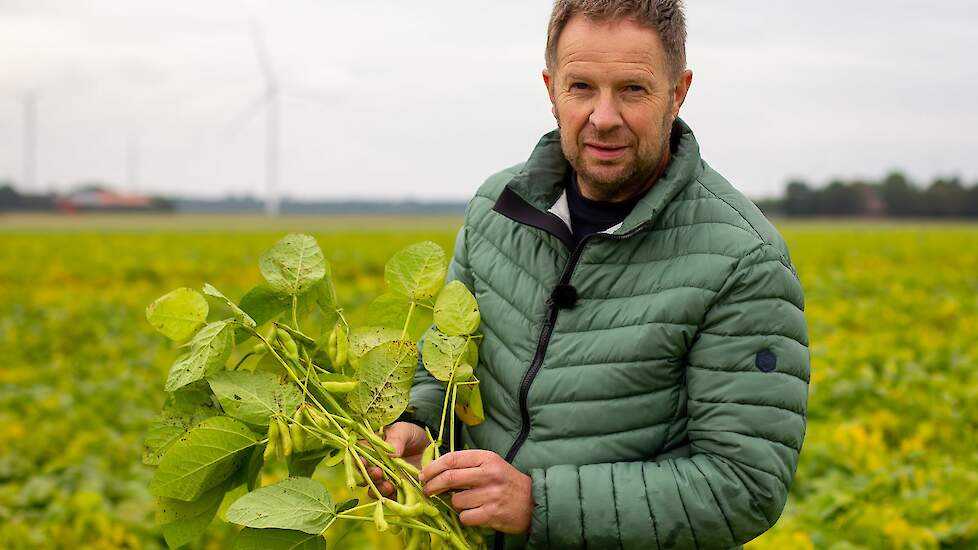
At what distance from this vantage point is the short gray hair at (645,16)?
4.95 feet

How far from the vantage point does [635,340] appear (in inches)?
61.9

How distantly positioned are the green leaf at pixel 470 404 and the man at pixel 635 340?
0.04 m

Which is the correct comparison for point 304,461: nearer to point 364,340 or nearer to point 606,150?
point 364,340

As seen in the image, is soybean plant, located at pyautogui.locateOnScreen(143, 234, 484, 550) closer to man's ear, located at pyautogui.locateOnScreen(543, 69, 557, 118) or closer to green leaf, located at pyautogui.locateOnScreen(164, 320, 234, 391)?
green leaf, located at pyautogui.locateOnScreen(164, 320, 234, 391)

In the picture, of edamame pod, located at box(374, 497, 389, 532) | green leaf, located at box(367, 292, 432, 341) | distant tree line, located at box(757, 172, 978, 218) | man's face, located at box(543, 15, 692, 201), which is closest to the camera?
edamame pod, located at box(374, 497, 389, 532)

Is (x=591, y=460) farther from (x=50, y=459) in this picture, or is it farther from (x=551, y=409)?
(x=50, y=459)

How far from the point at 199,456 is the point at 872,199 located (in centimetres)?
6482

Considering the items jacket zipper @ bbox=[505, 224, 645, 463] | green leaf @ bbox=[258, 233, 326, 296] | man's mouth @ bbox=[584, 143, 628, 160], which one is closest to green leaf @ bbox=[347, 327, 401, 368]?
green leaf @ bbox=[258, 233, 326, 296]

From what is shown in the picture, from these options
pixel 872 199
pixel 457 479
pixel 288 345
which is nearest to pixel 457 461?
pixel 457 479

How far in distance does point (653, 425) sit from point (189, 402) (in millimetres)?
727

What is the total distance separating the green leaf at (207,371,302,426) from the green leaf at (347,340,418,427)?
0.32ft

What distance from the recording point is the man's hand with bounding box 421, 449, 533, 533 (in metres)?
1.46

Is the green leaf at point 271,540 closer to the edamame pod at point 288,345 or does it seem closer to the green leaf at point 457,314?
the edamame pod at point 288,345

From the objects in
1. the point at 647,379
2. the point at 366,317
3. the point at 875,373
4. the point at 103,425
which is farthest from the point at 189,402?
the point at 875,373
